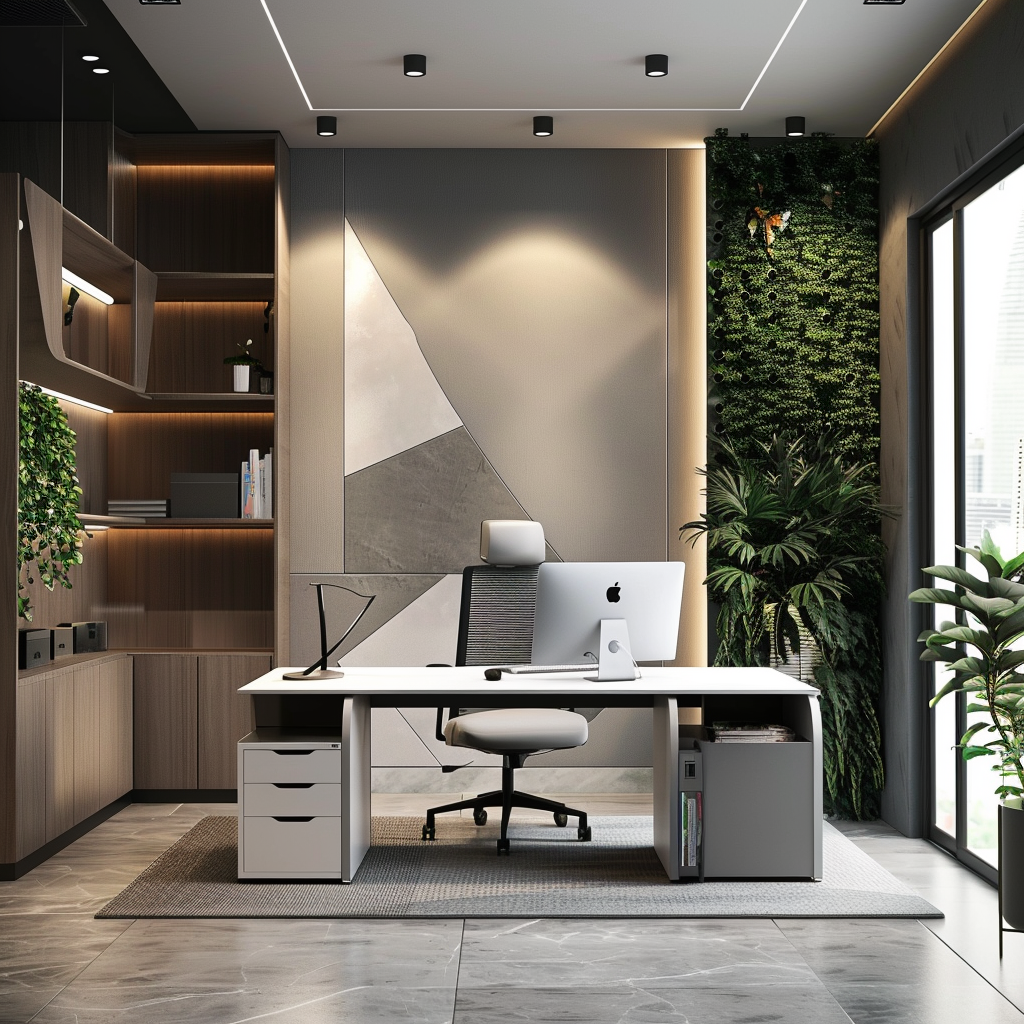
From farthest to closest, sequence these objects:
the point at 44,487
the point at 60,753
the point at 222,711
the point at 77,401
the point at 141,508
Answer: the point at 141,508 < the point at 222,711 < the point at 77,401 < the point at 60,753 < the point at 44,487

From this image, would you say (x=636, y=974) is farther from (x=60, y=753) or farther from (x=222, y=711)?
(x=222, y=711)

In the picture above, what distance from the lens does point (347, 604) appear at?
19.4ft

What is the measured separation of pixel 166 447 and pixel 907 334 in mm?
3859

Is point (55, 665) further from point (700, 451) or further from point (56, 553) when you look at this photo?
point (700, 451)

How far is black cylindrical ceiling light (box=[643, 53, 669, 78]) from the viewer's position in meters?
4.80

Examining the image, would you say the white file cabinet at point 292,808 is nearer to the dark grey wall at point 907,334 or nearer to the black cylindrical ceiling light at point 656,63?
the dark grey wall at point 907,334

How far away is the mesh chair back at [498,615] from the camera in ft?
15.4

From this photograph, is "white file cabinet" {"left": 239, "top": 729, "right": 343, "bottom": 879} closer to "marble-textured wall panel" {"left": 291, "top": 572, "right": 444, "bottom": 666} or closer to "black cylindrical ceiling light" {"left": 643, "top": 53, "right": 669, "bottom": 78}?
"marble-textured wall panel" {"left": 291, "top": 572, "right": 444, "bottom": 666}

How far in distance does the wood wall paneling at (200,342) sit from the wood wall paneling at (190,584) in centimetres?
82

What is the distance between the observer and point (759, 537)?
5309mm

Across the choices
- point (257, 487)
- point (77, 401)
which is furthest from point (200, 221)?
point (257, 487)

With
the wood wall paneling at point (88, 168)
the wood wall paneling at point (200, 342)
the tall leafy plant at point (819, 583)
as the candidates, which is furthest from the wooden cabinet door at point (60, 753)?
the tall leafy plant at point (819, 583)

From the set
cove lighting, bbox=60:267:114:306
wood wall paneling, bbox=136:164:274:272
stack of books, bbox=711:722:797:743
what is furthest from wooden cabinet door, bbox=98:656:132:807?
stack of books, bbox=711:722:797:743

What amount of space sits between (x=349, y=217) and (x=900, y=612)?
355 centimetres
